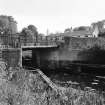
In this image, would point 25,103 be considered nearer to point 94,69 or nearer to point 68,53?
point 94,69

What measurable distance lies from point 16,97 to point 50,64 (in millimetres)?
32206

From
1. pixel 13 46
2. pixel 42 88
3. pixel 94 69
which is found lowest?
pixel 94 69

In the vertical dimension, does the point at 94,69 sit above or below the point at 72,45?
below

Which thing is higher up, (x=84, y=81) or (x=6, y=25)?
(x=6, y=25)

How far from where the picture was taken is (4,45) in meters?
22.4

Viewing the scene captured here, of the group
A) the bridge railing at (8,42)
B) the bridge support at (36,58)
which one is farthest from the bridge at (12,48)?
the bridge support at (36,58)

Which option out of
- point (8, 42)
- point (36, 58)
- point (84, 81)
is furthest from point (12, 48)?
point (36, 58)

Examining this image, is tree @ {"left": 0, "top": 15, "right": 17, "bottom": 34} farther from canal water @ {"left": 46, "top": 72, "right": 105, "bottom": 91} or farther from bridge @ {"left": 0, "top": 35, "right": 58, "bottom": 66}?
canal water @ {"left": 46, "top": 72, "right": 105, "bottom": 91}

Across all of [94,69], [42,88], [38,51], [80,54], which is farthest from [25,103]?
[38,51]

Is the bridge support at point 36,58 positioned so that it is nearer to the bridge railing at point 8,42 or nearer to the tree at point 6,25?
the tree at point 6,25

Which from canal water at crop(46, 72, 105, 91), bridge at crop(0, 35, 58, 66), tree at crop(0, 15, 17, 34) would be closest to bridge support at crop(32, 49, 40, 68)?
tree at crop(0, 15, 17, 34)

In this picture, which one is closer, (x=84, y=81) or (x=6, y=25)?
(x=84, y=81)

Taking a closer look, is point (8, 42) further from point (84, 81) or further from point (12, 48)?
point (84, 81)

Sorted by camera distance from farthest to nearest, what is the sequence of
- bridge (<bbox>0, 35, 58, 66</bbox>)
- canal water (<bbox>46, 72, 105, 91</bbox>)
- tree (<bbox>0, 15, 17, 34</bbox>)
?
tree (<bbox>0, 15, 17, 34</bbox>) < canal water (<bbox>46, 72, 105, 91</bbox>) < bridge (<bbox>0, 35, 58, 66</bbox>)
